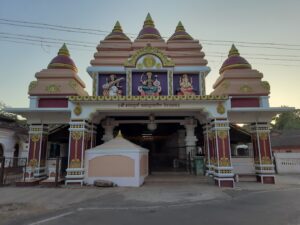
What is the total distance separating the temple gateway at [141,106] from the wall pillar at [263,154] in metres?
0.05

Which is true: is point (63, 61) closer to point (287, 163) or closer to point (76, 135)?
point (76, 135)

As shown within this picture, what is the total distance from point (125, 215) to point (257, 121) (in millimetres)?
9747

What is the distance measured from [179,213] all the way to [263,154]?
26.9 ft

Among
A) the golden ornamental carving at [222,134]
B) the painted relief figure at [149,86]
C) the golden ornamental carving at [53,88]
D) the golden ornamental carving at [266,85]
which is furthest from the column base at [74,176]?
the golden ornamental carving at [266,85]

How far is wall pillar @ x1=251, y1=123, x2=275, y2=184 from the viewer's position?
1180cm

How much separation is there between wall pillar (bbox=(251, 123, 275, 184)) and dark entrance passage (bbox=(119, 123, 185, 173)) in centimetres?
503

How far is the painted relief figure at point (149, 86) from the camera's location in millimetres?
12362

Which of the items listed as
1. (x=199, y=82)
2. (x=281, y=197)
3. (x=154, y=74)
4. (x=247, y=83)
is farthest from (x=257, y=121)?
(x=154, y=74)

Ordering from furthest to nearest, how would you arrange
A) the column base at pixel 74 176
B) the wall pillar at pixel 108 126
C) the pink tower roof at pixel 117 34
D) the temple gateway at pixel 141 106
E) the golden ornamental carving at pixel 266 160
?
the pink tower roof at pixel 117 34 → the wall pillar at pixel 108 126 → the golden ornamental carving at pixel 266 160 → the temple gateway at pixel 141 106 → the column base at pixel 74 176

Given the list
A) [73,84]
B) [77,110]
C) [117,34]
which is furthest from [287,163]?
[73,84]

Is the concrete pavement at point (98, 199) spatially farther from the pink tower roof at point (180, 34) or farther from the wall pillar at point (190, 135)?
the pink tower roof at point (180, 34)

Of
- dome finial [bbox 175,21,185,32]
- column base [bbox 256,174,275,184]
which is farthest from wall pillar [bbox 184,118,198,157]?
dome finial [bbox 175,21,185,32]

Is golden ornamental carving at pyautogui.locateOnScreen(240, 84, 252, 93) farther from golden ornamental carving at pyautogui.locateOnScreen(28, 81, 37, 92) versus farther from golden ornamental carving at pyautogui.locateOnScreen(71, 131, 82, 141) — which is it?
golden ornamental carving at pyautogui.locateOnScreen(28, 81, 37, 92)

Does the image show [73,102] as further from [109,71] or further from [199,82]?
[199,82]
